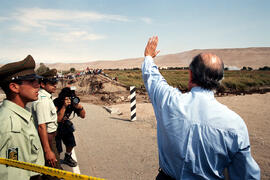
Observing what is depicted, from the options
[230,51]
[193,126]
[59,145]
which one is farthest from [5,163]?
[230,51]

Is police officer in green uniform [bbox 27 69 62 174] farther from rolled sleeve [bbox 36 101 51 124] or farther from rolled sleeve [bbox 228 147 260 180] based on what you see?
Answer: rolled sleeve [bbox 228 147 260 180]

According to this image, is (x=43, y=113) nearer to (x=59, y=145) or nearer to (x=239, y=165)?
(x=59, y=145)

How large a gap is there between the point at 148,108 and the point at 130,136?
534cm

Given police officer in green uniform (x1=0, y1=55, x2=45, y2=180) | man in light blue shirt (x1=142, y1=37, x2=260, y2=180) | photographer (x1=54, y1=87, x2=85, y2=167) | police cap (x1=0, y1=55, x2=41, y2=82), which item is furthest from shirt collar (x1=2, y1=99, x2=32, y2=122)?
photographer (x1=54, y1=87, x2=85, y2=167)

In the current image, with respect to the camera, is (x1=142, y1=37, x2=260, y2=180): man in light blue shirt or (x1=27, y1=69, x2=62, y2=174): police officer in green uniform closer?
(x1=142, y1=37, x2=260, y2=180): man in light blue shirt

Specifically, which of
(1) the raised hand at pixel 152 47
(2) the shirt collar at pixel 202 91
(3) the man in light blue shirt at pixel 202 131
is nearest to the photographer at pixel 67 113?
(1) the raised hand at pixel 152 47

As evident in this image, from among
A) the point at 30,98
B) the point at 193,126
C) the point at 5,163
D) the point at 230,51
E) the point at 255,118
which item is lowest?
the point at 255,118

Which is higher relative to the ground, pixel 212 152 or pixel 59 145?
pixel 212 152

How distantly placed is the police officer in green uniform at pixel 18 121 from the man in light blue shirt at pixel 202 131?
1.28 metres

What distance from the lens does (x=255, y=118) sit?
31.7 ft

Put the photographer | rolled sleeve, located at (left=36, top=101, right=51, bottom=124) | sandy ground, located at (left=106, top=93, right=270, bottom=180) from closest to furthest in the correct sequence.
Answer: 1. rolled sleeve, located at (left=36, top=101, right=51, bottom=124)
2. the photographer
3. sandy ground, located at (left=106, top=93, right=270, bottom=180)

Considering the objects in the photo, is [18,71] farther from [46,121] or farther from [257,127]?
[257,127]

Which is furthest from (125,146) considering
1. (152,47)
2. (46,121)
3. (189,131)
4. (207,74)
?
(207,74)

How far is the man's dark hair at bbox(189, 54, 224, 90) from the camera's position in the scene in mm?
1697
